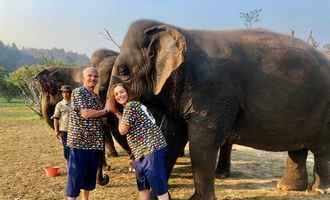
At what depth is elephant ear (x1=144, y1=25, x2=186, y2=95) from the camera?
5.39 meters

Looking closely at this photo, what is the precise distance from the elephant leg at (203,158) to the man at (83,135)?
1.14 m

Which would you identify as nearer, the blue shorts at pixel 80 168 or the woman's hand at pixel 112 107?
the woman's hand at pixel 112 107

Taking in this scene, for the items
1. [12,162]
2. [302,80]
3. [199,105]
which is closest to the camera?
[199,105]

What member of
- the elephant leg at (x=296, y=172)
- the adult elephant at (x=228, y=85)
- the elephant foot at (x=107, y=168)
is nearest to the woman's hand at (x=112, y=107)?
the adult elephant at (x=228, y=85)

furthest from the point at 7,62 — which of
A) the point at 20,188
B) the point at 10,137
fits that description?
the point at 20,188

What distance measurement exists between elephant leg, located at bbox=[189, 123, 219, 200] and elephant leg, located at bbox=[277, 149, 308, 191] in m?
1.64

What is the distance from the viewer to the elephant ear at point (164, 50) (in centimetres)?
539

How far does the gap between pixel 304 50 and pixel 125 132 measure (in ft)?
9.24

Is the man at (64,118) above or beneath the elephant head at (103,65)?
beneath

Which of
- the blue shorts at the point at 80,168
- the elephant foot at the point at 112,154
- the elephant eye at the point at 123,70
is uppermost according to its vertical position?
the elephant eye at the point at 123,70

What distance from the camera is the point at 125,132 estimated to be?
15.1 ft

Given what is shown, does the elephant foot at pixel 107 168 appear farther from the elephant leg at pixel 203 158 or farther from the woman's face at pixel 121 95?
the woman's face at pixel 121 95

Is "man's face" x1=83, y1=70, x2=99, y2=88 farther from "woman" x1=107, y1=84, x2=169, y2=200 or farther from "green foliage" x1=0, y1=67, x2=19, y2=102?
"green foliage" x1=0, y1=67, x2=19, y2=102

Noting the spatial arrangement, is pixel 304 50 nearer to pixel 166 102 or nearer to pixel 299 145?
pixel 299 145
